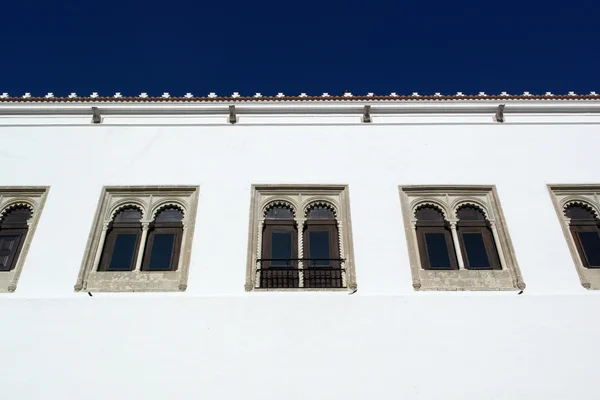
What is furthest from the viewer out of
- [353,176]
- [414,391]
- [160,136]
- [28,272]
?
[160,136]

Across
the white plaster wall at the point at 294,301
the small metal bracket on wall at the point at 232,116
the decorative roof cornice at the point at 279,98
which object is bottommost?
the white plaster wall at the point at 294,301

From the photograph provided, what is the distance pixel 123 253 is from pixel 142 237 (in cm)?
27

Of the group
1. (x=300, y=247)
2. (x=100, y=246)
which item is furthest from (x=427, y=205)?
(x=100, y=246)

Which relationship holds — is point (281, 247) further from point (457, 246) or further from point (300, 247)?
point (457, 246)

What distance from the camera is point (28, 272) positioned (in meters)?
5.48

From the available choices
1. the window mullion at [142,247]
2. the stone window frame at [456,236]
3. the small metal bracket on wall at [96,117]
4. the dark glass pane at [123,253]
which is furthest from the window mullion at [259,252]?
the small metal bracket on wall at [96,117]

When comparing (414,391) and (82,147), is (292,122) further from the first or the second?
(414,391)

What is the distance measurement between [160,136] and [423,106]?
3.57m

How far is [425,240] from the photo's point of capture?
230 inches

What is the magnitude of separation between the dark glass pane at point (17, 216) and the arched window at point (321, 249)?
3.28m

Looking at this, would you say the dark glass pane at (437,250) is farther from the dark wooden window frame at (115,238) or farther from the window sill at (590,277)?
the dark wooden window frame at (115,238)

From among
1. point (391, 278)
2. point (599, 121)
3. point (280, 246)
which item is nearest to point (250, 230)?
point (280, 246)

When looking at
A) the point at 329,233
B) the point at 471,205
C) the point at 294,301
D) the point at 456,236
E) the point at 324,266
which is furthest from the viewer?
the point at 471,205

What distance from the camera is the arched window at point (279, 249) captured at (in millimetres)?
5500
